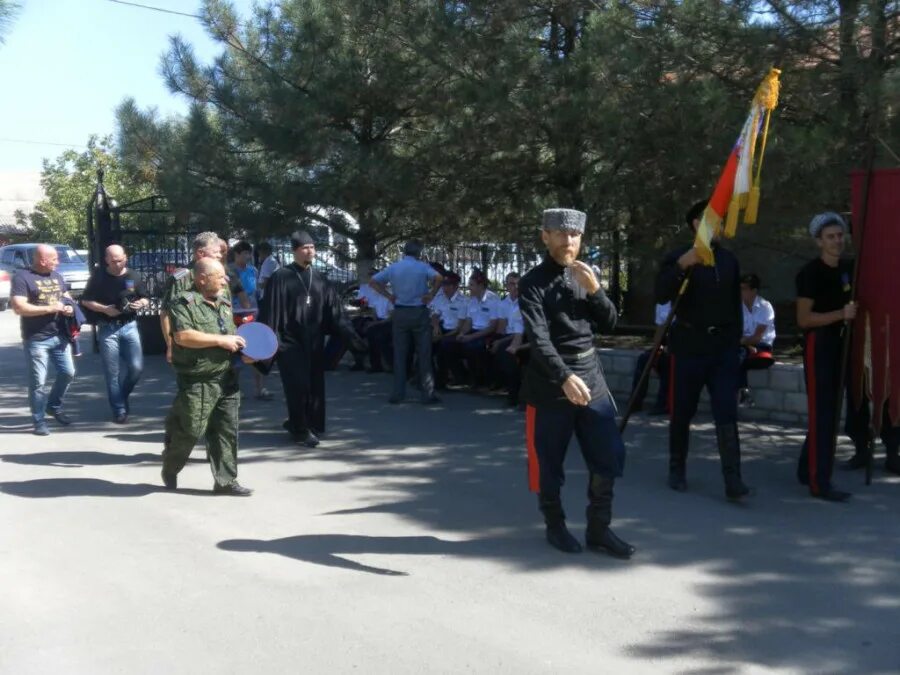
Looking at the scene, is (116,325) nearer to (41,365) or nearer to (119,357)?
(119,357)

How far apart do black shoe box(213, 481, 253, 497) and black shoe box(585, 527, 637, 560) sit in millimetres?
2577

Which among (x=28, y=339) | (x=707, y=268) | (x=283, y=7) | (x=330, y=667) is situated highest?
(x=283, y=7)

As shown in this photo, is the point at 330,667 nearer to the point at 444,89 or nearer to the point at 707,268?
the point at 707,268

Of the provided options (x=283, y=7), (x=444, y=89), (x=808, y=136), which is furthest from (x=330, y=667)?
(x=283, y=7)

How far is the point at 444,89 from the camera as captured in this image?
10.8 metres

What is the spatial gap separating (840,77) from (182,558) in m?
5.80

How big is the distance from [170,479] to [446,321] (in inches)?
212

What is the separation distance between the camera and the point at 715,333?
6824 millimetres

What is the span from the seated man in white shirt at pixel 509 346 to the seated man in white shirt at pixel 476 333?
164 mm

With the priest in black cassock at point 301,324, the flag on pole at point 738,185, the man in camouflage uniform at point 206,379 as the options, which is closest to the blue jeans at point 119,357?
the priest in black cassock at point 301,324

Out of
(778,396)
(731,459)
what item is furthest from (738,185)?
(778,396)

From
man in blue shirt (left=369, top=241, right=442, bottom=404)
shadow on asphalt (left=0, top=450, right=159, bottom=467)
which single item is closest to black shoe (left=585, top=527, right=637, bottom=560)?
shadow on asphalt (left=0, top=450, right=159, bottom=467)

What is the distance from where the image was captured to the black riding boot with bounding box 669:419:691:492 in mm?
7160

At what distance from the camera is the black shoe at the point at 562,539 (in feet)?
19.2
